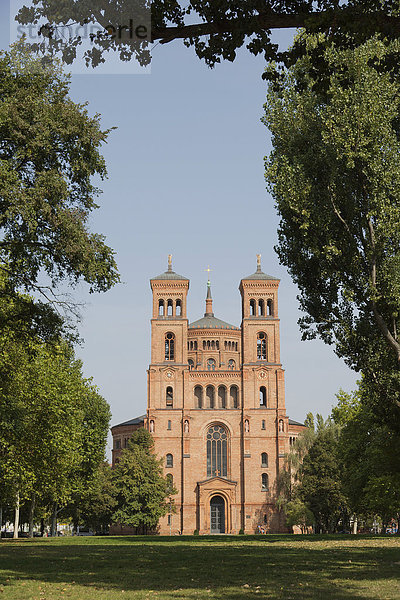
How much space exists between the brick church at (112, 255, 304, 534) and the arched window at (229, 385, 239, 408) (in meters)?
0.11

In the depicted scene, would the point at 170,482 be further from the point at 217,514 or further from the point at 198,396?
the point at 198,396

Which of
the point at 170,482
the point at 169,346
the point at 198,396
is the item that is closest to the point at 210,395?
the point at 198,396

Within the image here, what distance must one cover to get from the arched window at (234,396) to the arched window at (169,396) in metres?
6.57

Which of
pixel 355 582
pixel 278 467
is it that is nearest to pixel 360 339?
pixel 355 582

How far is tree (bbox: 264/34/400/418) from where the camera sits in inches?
704

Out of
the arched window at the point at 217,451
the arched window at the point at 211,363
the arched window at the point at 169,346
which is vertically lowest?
Result: the arched window at the point at 217,451

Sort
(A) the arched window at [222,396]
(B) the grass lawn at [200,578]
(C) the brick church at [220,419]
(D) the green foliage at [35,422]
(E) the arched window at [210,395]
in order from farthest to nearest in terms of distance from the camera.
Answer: (E) the arched window at [210,395] < (A) the arched window at [222,396] < (C) the brick church at [220,419] < (D) the green foliage at [35,422] < (B) the grass lawn at [200,578]

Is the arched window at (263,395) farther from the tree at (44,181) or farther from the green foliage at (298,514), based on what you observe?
the tree at (44,181)

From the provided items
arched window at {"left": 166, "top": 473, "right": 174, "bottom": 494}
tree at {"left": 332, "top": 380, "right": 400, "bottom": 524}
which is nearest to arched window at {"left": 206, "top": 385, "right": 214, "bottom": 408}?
arched window at {"left": 166, "top": 473, "right": 174, "bottom": 494}

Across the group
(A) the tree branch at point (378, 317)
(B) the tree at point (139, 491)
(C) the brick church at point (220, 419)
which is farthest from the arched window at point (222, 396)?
(A) the tree branch at point (378, 317)

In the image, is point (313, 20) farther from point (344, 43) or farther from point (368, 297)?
point (368, 297)

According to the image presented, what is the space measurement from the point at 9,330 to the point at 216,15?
12.1 meters

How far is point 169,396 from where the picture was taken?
7656 centimetres

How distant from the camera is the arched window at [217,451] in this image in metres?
74.2
